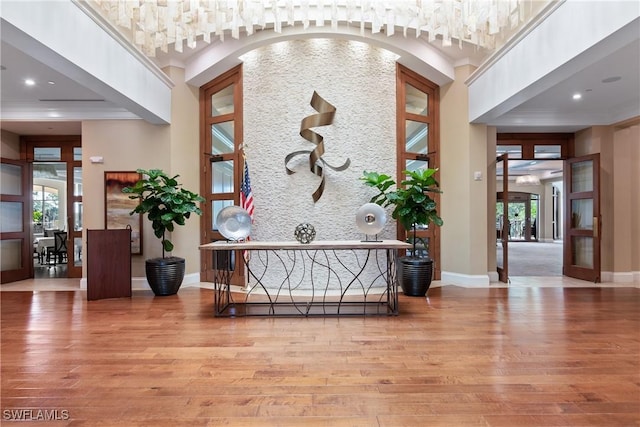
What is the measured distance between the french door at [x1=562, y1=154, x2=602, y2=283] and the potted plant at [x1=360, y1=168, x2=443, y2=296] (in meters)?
3.26

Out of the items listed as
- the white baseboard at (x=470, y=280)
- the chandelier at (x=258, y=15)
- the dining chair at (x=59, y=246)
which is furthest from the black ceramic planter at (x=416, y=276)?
the dining chair at (x=59, y=246)

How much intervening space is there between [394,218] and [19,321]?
4679mm

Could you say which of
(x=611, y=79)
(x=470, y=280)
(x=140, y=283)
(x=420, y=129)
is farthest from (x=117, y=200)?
(x=611, y=79)

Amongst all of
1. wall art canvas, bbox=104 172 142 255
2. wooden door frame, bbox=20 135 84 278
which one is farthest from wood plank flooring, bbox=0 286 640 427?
wooden door frame, bbox=20 135 84 278

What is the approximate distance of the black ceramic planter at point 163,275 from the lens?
5082 millimetres

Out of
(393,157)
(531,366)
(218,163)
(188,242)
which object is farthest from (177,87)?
(531,366)

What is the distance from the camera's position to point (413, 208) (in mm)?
4977

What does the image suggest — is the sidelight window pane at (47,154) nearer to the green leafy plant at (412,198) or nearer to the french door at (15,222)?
the french door at (15,222)

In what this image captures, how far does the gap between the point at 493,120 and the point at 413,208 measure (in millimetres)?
2135

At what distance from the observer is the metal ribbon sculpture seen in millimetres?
5297

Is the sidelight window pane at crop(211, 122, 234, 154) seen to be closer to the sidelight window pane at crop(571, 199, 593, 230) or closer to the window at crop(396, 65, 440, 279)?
the window at crop(396, 65, 440, 279)

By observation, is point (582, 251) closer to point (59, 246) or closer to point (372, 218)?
point (372, 218)

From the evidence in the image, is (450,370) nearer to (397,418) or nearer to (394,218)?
(397,418)

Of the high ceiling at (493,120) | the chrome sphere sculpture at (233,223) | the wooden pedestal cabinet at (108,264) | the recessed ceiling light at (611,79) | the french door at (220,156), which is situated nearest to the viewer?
the chrome sphere sculpture at (233,223)
